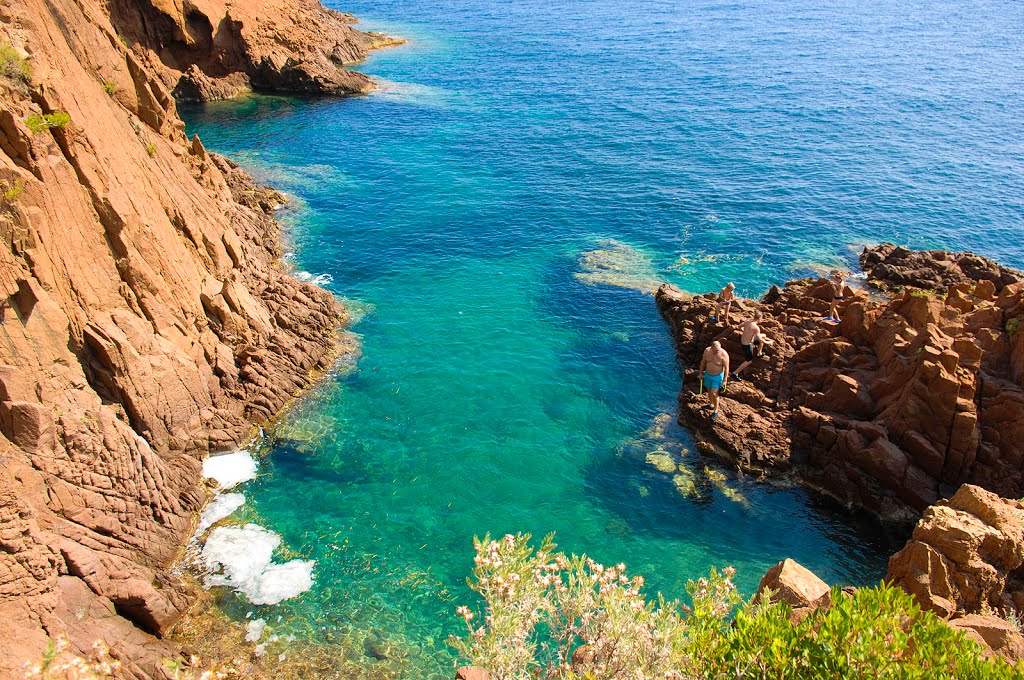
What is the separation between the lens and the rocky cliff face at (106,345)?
16.8 meters

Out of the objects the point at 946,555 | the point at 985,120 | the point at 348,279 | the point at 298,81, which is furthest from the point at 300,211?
the point at 985,120

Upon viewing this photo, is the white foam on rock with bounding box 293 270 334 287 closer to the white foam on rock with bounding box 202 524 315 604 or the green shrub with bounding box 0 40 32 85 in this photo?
the green shrub with bounding box 0 40 32 85

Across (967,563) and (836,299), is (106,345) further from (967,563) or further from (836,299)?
(836,299)

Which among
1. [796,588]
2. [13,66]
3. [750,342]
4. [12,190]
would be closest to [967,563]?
[796,588]

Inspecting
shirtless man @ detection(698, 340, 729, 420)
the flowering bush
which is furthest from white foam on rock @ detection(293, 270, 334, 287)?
the flowering bush

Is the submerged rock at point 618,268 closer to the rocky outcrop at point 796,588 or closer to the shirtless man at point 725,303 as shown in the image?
the shirtless man at point 725,303

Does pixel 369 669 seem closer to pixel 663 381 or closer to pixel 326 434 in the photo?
pixel 326 434

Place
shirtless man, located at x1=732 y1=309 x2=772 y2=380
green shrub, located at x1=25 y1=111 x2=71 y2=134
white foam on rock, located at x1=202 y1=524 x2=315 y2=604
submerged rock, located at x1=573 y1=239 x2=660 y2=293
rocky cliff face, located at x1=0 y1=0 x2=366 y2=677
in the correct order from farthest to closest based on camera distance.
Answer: submerged rock, located at x1=573 y1=239 x2=660 y2=293 < shirtless man, located at x1=732 y1=309 x2=772 y2=380 < green shrub, located at x1=25 y1=111 x2=71 y2=134 < white foam on rock, located at x1=202 y1=524 x2=315 y2=604 < rocky cliff face, located at x1=0 y1=0 x2=366 y2=677

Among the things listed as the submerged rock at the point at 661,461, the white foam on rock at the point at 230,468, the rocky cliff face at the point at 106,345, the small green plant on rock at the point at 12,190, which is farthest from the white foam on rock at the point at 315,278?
the submerged rock at the point at 661,461

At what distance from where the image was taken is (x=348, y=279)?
3578cm

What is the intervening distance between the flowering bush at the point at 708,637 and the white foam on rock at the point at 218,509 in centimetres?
1194

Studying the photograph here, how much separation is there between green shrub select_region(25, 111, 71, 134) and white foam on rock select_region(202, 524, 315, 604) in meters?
12.6

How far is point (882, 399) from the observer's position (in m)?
23.7

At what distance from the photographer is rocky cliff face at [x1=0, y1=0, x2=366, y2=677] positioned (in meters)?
16.8
